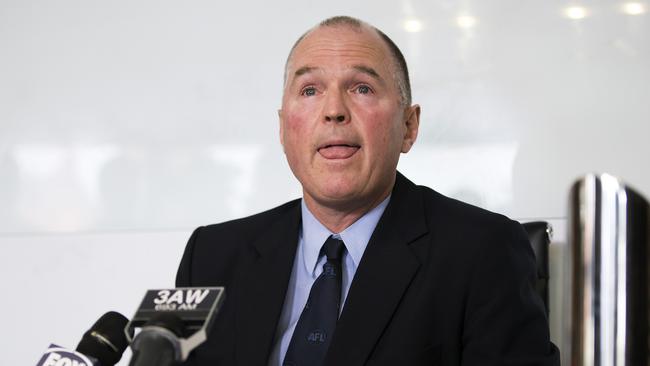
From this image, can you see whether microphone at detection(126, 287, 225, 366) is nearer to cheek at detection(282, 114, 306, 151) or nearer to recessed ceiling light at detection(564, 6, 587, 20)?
cheek at detection(282, 114, 306, 151)

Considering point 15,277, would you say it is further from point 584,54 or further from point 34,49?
point 584,54

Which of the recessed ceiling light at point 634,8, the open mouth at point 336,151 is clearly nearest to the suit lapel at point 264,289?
the open mouth at point 336,151

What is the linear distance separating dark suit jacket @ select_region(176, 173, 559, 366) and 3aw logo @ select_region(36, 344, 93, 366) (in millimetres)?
485

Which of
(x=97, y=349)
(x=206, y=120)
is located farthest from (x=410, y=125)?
(x=206, y=120)

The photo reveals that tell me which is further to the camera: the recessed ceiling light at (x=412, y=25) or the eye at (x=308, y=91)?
the recessed ceiling light at (x=412, y=25)

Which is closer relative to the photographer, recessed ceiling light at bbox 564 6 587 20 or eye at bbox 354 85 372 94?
eye at bbox 354 85 372 94

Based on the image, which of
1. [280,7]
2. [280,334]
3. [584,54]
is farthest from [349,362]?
[280,7]

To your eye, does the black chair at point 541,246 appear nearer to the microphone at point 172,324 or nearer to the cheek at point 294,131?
the cheek at point 294,131

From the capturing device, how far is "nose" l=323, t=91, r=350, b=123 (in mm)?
1542

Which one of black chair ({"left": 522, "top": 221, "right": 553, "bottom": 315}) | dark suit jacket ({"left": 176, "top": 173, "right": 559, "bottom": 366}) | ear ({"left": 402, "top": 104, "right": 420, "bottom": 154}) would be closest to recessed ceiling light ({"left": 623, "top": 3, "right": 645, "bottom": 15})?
black chair ({"left": 522, "top": 221, "right": 553, "bottom": 315})

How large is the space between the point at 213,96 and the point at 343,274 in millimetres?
1283

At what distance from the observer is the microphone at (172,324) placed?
820 millimetres

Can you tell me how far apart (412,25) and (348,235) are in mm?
1104

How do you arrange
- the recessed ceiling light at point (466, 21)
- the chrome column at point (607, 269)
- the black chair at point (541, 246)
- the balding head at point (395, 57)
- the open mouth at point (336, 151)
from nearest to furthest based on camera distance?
the chrome column at point (607, 269) → the open mouth at point (336, 151) → the balding head at point (395, 57) → the black chair at point (541, 246) → the recessed ceiling light at point (466, 21)
